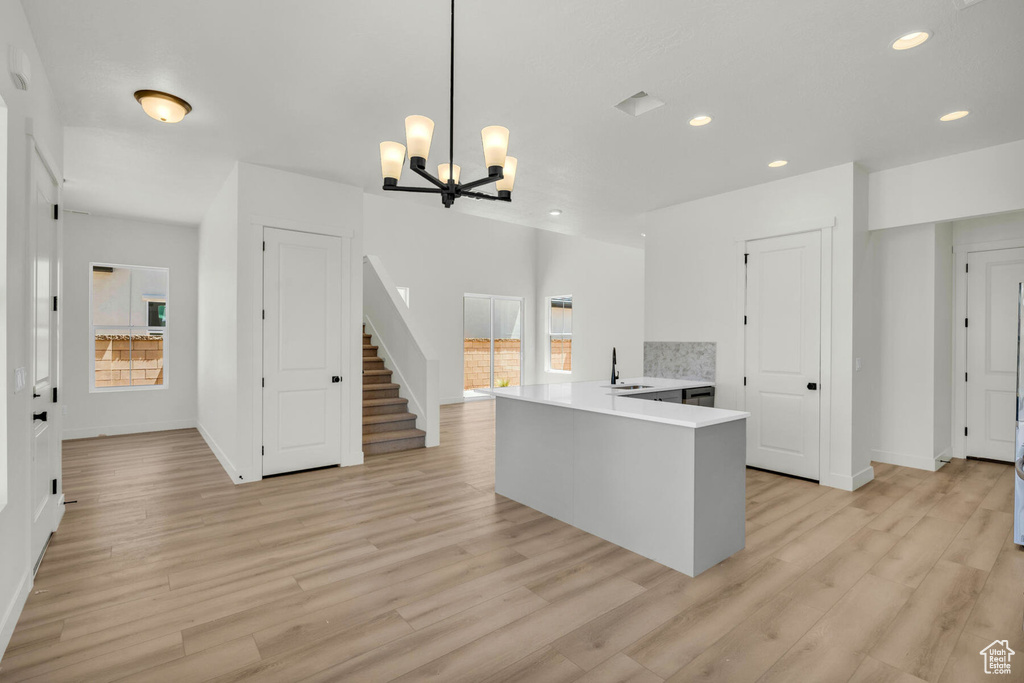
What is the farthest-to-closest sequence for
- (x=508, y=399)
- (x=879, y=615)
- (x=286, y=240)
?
(x=286, y=240) → (x=508, y=399) → (x=879, y=615)

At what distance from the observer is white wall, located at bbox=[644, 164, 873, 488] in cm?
428

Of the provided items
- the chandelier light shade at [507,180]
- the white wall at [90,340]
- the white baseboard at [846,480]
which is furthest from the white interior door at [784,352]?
the white wall at [90,340]

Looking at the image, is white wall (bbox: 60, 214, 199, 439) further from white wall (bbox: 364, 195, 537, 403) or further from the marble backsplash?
the marble backsplash

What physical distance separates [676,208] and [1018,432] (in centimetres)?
353

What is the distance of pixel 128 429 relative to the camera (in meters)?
6.51

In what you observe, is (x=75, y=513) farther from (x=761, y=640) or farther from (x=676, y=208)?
(x=676, y=208)

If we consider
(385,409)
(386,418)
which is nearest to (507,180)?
(386,418)

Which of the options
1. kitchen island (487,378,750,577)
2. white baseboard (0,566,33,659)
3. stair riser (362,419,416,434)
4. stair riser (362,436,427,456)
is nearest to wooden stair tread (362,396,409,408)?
stair riser (362,419,416,434)

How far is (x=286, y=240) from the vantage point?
459 centimetres

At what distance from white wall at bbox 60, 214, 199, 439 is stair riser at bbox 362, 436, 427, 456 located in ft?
10.5

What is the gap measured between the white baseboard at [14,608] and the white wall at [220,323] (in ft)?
6.25


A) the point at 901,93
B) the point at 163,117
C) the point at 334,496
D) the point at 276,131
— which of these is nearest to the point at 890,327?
the point at 901,93

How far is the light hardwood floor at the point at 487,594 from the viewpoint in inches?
79.0

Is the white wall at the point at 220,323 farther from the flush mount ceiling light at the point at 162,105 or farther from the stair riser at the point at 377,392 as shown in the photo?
the stair riser at the point at 377,392
